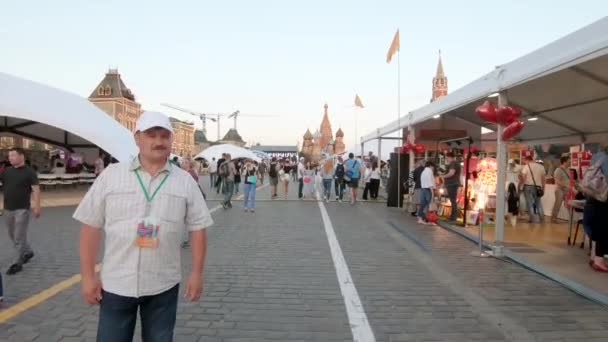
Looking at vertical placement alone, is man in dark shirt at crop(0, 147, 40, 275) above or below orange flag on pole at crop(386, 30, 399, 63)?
below

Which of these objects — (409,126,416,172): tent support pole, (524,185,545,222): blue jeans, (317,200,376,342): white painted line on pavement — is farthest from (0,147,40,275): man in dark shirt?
(409,126,416,172): tent support pole

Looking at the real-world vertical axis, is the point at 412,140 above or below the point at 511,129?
above

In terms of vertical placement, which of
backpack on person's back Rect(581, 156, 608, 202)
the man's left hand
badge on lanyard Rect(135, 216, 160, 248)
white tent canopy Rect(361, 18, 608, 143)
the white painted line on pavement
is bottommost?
the white painted line on pavement

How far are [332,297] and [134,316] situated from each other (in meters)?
3.06

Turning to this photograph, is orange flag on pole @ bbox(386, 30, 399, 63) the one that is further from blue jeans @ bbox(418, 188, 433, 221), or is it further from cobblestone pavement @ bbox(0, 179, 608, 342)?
cobblestone pavement @ bbox(0, 179, 608, 342)

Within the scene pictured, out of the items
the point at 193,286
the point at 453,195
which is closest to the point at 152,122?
the point at 193,286

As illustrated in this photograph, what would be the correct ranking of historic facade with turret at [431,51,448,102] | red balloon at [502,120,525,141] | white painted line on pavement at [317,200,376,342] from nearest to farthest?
white painted line on pavement at [317,200,376,342]
red balloon at [502,120,525,141]
historic facade with turret at [431,51,448,102]

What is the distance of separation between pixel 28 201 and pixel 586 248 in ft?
30.4

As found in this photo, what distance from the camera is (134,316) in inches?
97.7

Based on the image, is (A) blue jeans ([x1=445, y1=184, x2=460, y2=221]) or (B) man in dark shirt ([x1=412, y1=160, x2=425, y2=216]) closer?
(A) blue jeans ([x1=445, y1=184, x2=460, y2=221])

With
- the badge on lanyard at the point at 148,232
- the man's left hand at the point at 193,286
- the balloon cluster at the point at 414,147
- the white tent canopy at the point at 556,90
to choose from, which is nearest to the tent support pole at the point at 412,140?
the balloon cluster at the point at 414,147

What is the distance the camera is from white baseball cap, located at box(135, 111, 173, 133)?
2.41 m

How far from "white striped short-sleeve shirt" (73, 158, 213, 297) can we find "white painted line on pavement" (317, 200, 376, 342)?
7.19ft

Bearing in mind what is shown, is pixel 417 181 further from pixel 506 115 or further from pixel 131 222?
pixel 131 222
